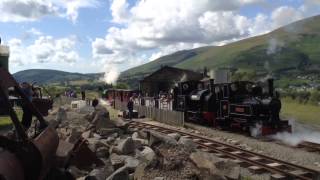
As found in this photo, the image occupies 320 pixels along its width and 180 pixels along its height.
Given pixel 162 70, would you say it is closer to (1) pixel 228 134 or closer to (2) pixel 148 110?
(2) pixel 148 110

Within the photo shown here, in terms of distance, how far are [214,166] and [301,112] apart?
1163 inches

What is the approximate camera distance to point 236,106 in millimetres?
23859

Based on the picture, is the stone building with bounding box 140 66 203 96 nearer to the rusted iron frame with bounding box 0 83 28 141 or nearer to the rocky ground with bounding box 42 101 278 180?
the rocky ground with bounding box 42 101 278 180

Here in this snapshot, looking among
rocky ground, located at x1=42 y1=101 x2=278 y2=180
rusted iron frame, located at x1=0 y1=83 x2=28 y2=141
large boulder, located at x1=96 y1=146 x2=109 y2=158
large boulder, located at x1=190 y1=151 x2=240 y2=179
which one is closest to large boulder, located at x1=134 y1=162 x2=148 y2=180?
rocky ground, located at x1=42 y1=101 x2=278 y2=180

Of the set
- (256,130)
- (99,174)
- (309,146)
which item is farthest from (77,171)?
(256,130)

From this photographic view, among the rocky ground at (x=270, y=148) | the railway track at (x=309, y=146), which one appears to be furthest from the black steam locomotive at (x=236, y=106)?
the railway track at (x=309, y=146)

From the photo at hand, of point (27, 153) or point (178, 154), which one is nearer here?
point (27, 153)

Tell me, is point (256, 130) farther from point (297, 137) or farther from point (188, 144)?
point (188, 144)

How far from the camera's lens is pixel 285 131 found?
22078mm

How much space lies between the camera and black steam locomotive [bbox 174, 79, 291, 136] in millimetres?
22406

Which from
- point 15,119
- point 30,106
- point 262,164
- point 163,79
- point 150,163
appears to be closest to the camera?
point 15,119

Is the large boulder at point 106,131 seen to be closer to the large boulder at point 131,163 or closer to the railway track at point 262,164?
the railway track at point 262,164

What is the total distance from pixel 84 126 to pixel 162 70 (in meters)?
36.8

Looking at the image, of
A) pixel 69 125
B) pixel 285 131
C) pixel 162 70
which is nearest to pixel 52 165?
pixel 69 125
